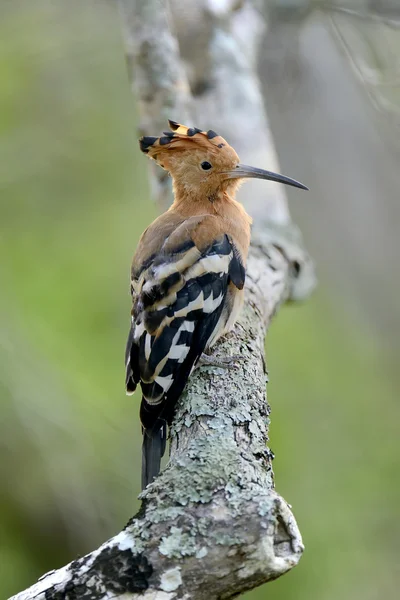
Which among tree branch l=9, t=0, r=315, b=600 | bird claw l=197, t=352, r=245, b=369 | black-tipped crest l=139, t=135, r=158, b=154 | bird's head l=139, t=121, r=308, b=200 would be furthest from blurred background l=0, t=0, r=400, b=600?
Result: bird claw l=197, t=352, r=245, b=369

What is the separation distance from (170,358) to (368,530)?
114 inches

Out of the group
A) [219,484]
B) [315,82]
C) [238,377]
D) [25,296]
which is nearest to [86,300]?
[25,296]

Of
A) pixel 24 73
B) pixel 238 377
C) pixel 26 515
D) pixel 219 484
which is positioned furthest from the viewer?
pixel 24 73

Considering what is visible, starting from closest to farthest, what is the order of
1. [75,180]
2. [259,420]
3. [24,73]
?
[259,420] < [24,73] < [75,180]

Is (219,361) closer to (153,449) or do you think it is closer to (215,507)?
(153,449)

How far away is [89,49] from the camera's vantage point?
17.4ft

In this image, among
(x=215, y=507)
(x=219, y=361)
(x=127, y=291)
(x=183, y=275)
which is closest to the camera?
(x=215, y=507)

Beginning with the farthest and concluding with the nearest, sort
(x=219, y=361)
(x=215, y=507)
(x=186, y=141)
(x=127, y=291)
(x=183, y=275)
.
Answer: (x=127, y=291) < (x=186, y=141) < (x=183, y=275) < (x=219, y=361) < (x=215, y=507)

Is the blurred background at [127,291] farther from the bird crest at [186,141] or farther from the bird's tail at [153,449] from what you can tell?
the bird's tail at [153,449]

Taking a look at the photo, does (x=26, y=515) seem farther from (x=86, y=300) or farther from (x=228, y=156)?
(x=228, y=156)

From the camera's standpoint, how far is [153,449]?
2.27m

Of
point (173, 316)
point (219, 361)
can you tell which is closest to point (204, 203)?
point (173, 316)

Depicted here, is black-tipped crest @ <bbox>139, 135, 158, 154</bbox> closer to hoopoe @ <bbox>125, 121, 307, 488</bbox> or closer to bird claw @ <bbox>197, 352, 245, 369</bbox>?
hoopoe @ <bbox>125, 121, 307, 488</bbox>

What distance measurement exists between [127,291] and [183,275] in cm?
241
